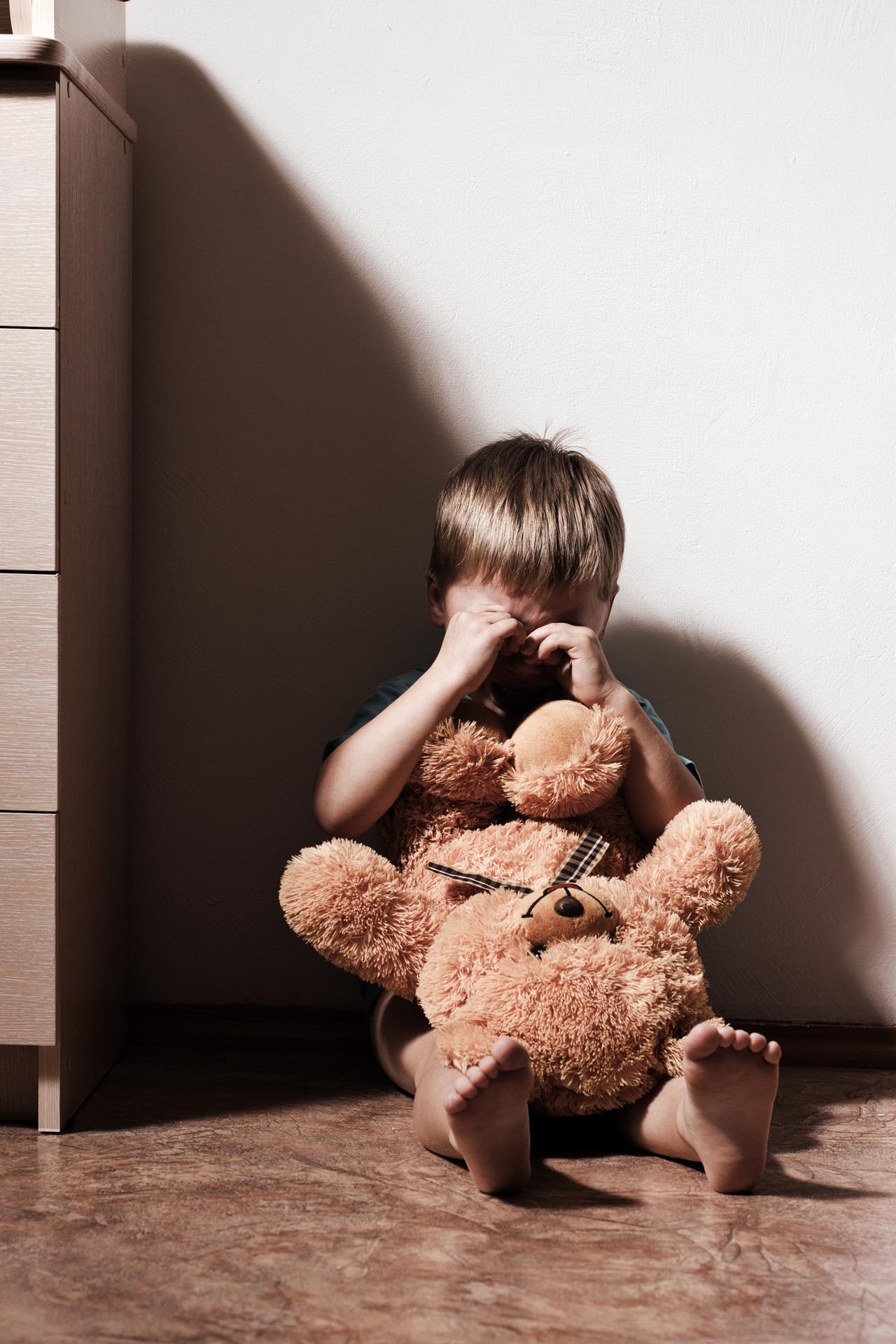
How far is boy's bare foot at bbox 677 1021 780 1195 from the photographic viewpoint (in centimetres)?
77

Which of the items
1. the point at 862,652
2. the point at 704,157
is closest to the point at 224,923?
the point at 862,652

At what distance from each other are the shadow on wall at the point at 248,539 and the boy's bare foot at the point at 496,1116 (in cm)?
43

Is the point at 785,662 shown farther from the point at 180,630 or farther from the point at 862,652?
the point at 180,630

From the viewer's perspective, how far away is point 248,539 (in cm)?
121

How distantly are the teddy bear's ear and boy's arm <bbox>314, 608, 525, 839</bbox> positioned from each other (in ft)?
0.24

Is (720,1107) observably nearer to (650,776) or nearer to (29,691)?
(650,776)

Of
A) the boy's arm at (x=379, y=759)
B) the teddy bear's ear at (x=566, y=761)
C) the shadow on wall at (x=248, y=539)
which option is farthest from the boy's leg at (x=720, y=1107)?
the shadow on wall at (x=248, y=539)

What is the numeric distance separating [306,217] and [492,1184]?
971 millimetres

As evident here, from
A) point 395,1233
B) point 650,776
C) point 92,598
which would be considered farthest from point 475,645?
point 395,1233

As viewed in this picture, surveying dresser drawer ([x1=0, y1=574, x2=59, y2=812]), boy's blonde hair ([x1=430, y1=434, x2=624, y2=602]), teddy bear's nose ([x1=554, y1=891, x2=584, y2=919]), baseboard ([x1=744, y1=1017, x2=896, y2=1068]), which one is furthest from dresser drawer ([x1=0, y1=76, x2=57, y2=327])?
baseboard ([x1=744, y1=1017, x2=896, y2=1068])

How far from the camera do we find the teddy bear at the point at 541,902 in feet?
2.80

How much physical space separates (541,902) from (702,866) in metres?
0.17

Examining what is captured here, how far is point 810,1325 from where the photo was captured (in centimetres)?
66

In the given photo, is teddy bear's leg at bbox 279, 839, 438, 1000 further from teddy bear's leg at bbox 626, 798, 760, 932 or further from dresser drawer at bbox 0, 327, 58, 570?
dresser drawer at bbox 0, 327, 58, 570
